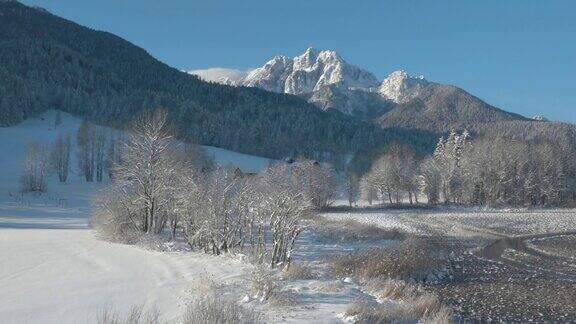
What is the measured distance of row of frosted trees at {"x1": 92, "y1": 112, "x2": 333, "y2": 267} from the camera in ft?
90.7

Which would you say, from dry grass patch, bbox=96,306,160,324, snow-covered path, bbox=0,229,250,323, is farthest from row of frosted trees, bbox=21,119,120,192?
dry grass patch, bbox=96,306,160,324

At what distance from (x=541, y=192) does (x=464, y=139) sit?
62.9ft

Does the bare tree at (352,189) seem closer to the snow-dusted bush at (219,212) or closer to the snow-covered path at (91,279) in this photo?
the snow-dusted bush at (219,212)

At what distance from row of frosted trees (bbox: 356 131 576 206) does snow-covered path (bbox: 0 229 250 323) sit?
228 ft

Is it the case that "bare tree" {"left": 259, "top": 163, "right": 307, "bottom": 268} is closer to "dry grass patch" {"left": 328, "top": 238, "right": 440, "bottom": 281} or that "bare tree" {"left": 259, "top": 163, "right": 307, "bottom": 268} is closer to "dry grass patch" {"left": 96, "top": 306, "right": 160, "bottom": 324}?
"dry grass patch" {"left": 328, "top": 238, "right": 440, "bottom": 281}

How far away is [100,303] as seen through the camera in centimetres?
1647

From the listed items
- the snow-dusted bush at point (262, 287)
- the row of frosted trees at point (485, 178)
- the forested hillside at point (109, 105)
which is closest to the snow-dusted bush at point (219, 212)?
the snow-dusted bush at point (262, 287)

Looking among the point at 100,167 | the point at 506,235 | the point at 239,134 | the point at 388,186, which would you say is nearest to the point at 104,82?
the point at 239,134

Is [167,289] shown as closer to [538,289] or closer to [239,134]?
[538,289]

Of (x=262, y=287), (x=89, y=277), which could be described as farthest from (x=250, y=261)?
(x=262, y=287)

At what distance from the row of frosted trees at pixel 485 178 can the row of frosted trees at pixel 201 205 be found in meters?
54.8

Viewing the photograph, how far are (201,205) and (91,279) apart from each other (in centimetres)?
1138

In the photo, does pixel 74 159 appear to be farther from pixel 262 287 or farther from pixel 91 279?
pixel 262 287

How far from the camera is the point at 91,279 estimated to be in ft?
68.3
